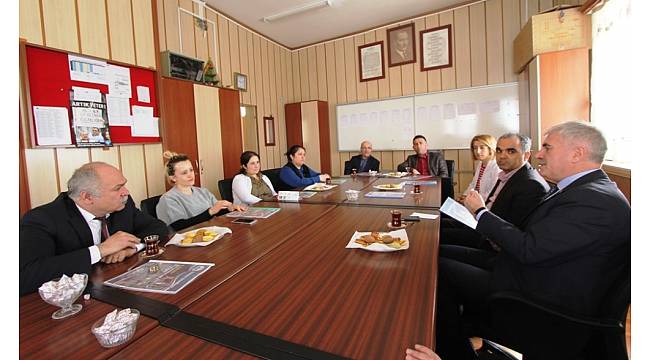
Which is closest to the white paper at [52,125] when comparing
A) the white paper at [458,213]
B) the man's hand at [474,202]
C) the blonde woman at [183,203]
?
the blonde woman at [183,203]

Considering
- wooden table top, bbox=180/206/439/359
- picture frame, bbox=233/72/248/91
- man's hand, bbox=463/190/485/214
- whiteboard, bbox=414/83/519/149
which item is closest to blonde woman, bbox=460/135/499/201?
man's hand, bbox=463/190/485/214

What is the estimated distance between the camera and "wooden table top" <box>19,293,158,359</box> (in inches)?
29.2

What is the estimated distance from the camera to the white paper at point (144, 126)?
323cm

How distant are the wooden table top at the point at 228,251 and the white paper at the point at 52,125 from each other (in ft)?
5.59

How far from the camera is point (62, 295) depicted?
0.91 metres

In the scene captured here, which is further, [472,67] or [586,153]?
[472,67]

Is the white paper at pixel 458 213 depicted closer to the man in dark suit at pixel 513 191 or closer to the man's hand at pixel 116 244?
the man in dark suit at pixel 513 191

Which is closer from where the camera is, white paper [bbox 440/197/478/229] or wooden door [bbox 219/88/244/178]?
white paper [bbox 440/197/478/229]

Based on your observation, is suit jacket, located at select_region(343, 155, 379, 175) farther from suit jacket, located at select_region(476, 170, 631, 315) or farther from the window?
suit jacket, located at select_region(476, 170, 631, 315)

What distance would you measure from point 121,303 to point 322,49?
5.94m

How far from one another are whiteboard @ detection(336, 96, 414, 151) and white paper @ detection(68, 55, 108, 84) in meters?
3.94

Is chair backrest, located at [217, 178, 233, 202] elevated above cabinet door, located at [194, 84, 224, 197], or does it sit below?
below
